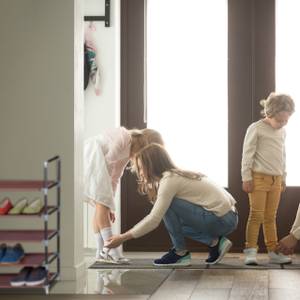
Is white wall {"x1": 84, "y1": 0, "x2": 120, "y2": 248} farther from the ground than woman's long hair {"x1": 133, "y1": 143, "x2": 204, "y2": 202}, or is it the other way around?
white wall {"x1": 84, "y1": 0, "x2": 120, "y2": 248}

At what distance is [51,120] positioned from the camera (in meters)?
3.96

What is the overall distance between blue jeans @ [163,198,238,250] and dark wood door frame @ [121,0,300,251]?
0.91 m

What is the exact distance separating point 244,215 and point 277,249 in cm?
70

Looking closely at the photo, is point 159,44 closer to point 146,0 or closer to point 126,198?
point 146,0

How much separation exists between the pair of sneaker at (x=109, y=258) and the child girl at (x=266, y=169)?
0.72 m

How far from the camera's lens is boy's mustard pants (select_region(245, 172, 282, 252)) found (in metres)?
4.94

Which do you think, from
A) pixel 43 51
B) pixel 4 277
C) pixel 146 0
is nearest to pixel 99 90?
pixel 146 0

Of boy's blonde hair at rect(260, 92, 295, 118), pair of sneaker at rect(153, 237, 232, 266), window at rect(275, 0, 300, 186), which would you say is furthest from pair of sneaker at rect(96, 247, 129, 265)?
window at rect(275, 0, 300, 186)

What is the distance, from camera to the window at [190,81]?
569 centimetres

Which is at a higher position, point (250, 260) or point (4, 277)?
point (4, 277)

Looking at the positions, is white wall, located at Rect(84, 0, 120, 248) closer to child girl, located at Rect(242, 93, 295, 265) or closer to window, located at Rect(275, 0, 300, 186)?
child girl, located at Rect(242, 93, 295, 265)

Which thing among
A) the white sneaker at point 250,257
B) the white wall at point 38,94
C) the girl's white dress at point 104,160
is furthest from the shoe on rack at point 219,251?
the white wall at point 38,94

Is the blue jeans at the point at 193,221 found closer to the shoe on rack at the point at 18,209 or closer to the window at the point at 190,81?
the window at the point at 190,81

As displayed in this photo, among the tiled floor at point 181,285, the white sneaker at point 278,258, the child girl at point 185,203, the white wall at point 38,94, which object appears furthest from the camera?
the white sneaker at point 278,258
